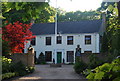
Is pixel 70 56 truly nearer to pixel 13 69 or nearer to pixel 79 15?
pixel 13 69

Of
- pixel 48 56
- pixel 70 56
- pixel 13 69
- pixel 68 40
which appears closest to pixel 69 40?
pixel 68 40

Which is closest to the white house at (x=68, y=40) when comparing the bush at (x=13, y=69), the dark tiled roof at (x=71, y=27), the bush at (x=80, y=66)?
the dark tiled roof at (x=71, y=27)

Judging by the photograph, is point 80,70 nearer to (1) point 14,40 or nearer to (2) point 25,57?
(2) point 25,57

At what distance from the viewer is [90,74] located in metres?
1.87

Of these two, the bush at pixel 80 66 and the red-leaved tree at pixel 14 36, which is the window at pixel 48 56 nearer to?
the red-leaved tree at pixel 14 36

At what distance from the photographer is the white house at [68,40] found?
34625 millimetres

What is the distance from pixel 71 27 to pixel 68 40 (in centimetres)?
276

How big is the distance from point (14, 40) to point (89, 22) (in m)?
21.1

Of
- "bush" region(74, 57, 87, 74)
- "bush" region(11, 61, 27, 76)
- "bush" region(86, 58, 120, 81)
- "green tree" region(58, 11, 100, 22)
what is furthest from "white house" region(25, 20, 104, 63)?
"bush" region(86, 58, 120, 81)

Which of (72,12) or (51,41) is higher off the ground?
(72,12)

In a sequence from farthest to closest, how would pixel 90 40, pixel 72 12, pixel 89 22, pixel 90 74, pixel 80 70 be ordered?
pixel 72 12, pixel 89 22, pixel 90 40, pixel 80 70, pixel 90 74

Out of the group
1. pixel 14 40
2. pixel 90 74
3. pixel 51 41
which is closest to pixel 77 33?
pixel 51 41

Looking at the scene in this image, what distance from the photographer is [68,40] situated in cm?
3581

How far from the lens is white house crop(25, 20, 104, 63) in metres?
34.6
